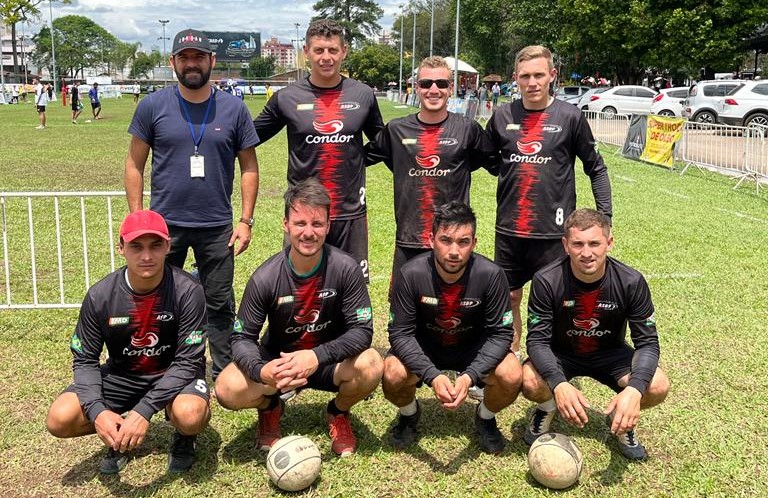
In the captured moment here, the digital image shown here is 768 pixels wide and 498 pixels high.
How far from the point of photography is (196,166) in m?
4.38

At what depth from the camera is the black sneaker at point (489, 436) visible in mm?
4035

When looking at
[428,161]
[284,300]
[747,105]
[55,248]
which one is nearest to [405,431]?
[284,300]

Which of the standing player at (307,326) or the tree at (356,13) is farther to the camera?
the tree at (356,13)

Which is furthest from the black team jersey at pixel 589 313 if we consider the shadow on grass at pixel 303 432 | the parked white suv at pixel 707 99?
the parked white suv at pixel 707 99

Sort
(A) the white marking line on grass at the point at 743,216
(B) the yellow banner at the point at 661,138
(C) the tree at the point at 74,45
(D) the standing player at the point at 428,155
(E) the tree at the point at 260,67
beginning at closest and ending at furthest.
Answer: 1. (D) the standing player at the point at 428,155
2. (A) the white marking line on grass at the point at 743,216
3. (B) the yellow banner at the point at 661,138
4. (E) the tree at the point at 260,67
5. (C) the tree at the point at 74,45

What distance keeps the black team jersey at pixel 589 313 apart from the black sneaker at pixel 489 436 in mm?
533

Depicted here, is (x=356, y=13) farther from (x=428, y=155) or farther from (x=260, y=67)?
(x=428, y=155)

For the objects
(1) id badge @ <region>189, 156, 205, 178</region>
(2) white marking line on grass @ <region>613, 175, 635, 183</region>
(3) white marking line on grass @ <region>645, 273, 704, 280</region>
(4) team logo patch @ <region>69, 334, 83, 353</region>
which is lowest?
(3) white marking line on grass @ <region>645, 273, 704, 280</region>

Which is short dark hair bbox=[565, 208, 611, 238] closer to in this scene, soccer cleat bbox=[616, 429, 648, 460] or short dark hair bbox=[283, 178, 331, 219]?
soccer cleat bbox=[616, 429, 648, 460]

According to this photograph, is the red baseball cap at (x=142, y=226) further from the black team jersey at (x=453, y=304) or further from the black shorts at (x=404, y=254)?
the black shorts at (x=404, y=254)

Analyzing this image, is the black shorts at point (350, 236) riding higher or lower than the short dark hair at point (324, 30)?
lower

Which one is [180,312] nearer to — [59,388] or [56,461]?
[56,461]

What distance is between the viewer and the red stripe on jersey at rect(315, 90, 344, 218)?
462 cm

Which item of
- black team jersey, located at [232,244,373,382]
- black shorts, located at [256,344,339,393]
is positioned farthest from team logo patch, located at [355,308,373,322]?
black shorts, located at [256,344,339,393]
